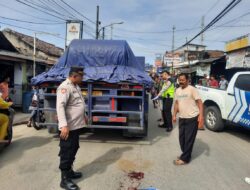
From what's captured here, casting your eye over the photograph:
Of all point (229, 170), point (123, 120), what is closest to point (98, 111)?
point (123, 120)

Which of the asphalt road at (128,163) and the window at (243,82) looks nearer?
the asphalt road at (128,163)

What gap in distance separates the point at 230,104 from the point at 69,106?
5.56 m

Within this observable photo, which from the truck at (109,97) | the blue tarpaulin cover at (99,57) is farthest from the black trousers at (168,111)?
the truck at (109,97)

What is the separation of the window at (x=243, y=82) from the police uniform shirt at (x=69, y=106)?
5217mm

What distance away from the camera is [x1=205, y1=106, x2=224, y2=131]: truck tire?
8.73 meters

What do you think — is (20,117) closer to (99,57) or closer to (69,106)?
(99,57)

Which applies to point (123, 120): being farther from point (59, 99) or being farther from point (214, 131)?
point (214, 131)

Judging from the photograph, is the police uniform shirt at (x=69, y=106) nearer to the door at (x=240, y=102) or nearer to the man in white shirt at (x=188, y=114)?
the man in white shirt at (x=188, y=114)

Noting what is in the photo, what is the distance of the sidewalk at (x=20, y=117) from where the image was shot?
9.71m

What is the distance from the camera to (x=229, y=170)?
5.32 m

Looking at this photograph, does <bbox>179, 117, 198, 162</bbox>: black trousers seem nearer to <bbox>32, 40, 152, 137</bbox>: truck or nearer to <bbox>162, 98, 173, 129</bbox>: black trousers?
<bbox>32, 40, 152, 137</bbox>: truck

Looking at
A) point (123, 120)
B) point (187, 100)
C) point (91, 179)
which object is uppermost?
point (187, 100)

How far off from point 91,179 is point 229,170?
2.61 meters

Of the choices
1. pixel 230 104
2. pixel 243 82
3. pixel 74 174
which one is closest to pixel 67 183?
pixel 74 174
